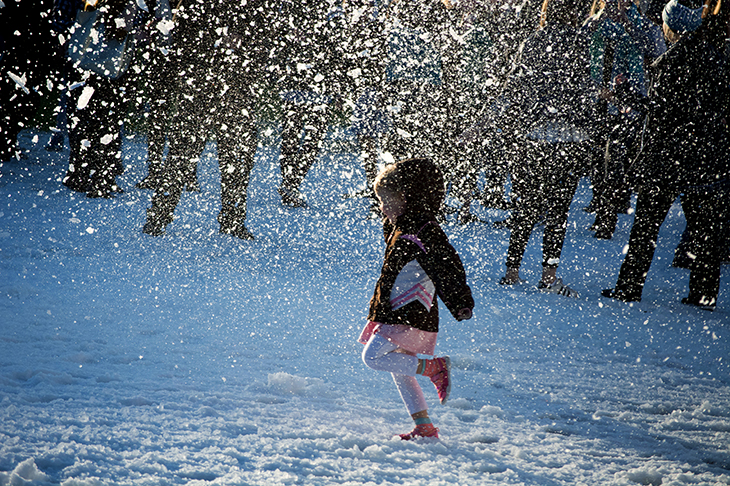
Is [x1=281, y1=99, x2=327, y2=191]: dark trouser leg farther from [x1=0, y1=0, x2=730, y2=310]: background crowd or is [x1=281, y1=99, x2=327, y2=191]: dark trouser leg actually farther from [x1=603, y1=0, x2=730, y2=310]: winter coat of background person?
[x1=603, y1=0, x2=730, y2=310]: winter coat of background person

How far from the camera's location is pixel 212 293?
12.8 feet

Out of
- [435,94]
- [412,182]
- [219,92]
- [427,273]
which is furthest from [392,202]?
[435,94]

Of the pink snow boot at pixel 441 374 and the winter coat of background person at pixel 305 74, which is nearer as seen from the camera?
the pink snow boot at pixel 441 374

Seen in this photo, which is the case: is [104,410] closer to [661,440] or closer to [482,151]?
[661,440]

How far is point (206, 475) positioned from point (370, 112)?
195 inches

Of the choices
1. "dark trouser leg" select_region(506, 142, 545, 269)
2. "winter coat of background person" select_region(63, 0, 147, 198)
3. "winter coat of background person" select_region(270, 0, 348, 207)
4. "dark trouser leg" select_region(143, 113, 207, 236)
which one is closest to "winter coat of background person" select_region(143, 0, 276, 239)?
"dark trouser leg" select_region(143, 113, 207, 236)

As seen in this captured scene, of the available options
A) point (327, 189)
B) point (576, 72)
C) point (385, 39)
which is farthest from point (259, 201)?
point (576, 72)

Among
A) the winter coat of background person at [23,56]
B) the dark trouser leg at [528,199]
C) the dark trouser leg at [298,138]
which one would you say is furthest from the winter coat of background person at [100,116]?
the dark trouser leg at [528,199]

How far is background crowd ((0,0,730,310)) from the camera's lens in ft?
14.1

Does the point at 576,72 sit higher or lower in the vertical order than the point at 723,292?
higher

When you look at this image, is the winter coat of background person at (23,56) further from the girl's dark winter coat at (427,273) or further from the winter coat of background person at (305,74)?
the girl's dark winter coat at (427,273)

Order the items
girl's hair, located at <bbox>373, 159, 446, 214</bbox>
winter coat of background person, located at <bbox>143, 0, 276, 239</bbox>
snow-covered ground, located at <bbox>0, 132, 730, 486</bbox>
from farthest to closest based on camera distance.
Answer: winter coat of background person, located at <bbox>143, 0, 276, 239</bbox>
girl's hair, located at <bbox>373, 159, 446, 214</bbox>
snow-covered ground, located at <bbox>0, 132, 730, 486</bbox>

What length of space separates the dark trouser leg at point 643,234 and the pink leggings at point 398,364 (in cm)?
274

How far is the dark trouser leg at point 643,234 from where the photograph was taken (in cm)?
437
